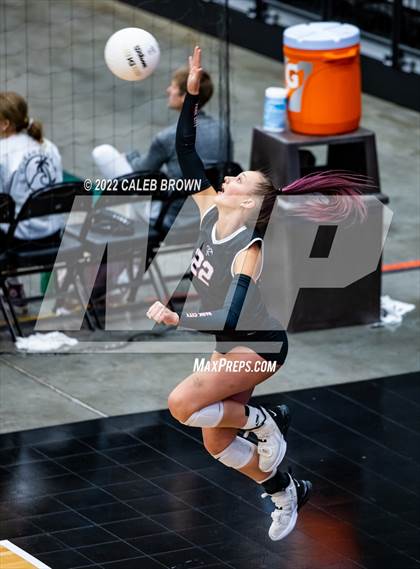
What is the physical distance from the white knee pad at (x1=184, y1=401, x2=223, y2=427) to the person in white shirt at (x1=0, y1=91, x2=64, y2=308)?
3734mm

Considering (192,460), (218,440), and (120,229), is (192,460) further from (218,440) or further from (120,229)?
(120,229)

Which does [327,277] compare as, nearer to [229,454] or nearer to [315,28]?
[315,28]

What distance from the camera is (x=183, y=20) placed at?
1767 cm

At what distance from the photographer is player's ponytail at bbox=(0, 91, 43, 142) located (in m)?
10.0

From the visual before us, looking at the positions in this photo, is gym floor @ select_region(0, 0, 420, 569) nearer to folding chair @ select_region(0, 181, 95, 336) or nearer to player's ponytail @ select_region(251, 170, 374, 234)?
folding chair @ select_region(0, 181, 95, 336)

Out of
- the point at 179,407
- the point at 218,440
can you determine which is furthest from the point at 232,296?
the point at 218,440

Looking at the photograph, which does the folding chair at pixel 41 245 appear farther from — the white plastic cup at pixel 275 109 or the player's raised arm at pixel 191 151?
the player's raised arm at pixel 191 151

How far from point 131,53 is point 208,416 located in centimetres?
309

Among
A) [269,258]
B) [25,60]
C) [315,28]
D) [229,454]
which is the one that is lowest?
[25,60]

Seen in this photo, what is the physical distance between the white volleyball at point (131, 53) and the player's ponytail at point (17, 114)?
3.93 feet

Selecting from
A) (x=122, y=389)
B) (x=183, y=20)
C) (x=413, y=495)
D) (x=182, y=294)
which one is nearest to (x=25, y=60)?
(x=183, y=20)

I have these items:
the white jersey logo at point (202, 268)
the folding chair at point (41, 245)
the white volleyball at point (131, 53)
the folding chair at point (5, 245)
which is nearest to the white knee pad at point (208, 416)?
the white jersey logo at point (202, 268)

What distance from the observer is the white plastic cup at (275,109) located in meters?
10.4

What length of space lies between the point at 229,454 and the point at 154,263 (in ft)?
13.1
